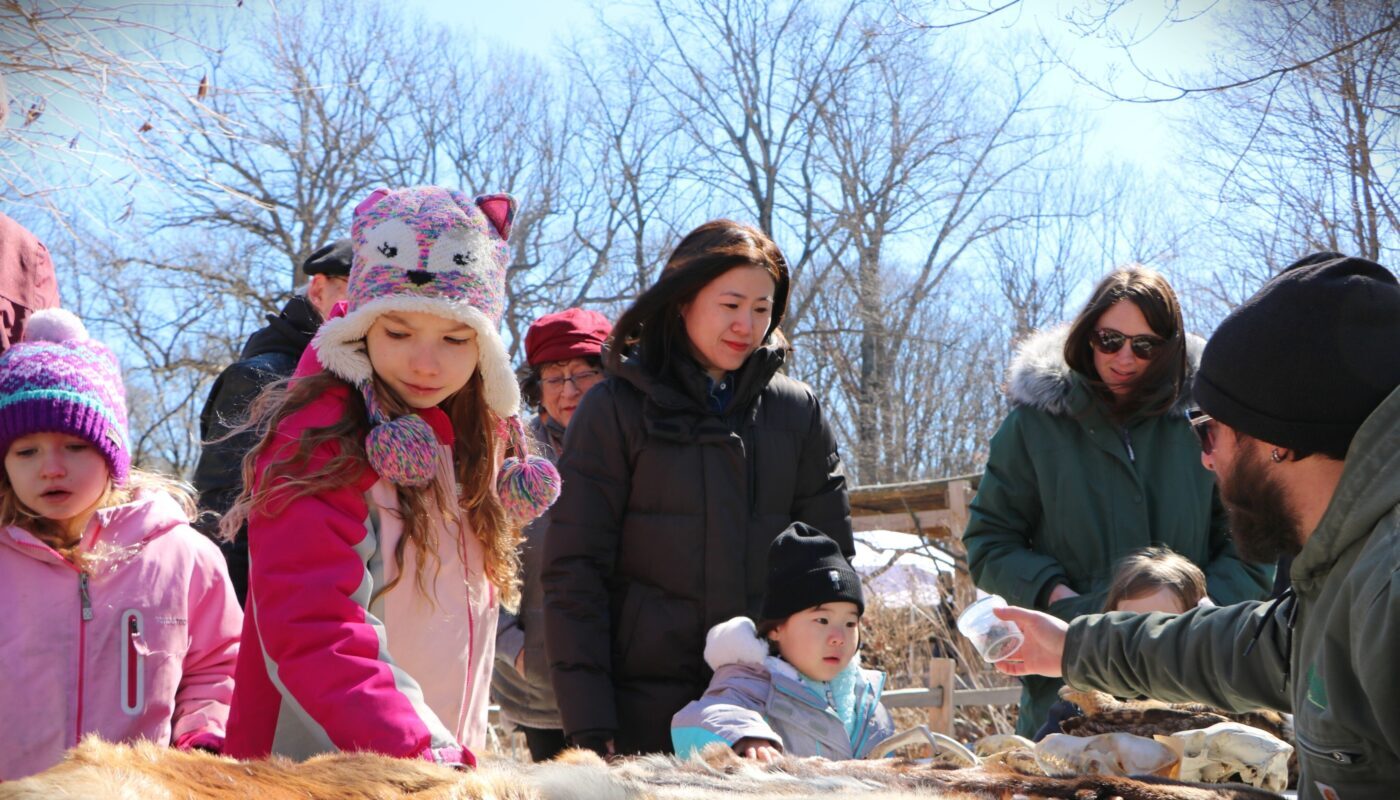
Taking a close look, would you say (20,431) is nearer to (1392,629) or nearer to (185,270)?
(1392,629)

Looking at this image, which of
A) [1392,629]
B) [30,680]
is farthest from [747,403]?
[1392,629]

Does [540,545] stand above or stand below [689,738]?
above

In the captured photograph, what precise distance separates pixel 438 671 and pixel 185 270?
20.0 meters

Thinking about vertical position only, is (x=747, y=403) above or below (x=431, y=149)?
below

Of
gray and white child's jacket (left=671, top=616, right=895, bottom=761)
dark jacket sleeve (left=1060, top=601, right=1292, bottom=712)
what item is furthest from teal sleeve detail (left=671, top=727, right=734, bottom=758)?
dark jacket sleeve (left=1060, top=601, right=1292, bottom=712)

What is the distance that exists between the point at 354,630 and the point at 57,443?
117cm

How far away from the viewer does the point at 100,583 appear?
2867 millimetres

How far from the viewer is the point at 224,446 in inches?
148

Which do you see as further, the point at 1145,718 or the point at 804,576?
the point at 804,576

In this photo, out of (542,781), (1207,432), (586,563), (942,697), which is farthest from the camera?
(942,697)

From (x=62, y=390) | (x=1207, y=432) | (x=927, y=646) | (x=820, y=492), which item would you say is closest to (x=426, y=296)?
(x=62, y=390)

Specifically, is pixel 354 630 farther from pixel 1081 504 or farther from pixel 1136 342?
pixel 1136 342

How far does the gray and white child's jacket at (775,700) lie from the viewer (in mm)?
3352

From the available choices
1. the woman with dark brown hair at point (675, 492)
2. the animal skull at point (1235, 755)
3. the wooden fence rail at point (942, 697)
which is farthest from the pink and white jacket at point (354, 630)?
the wooden fence rail at point (942, 697)
